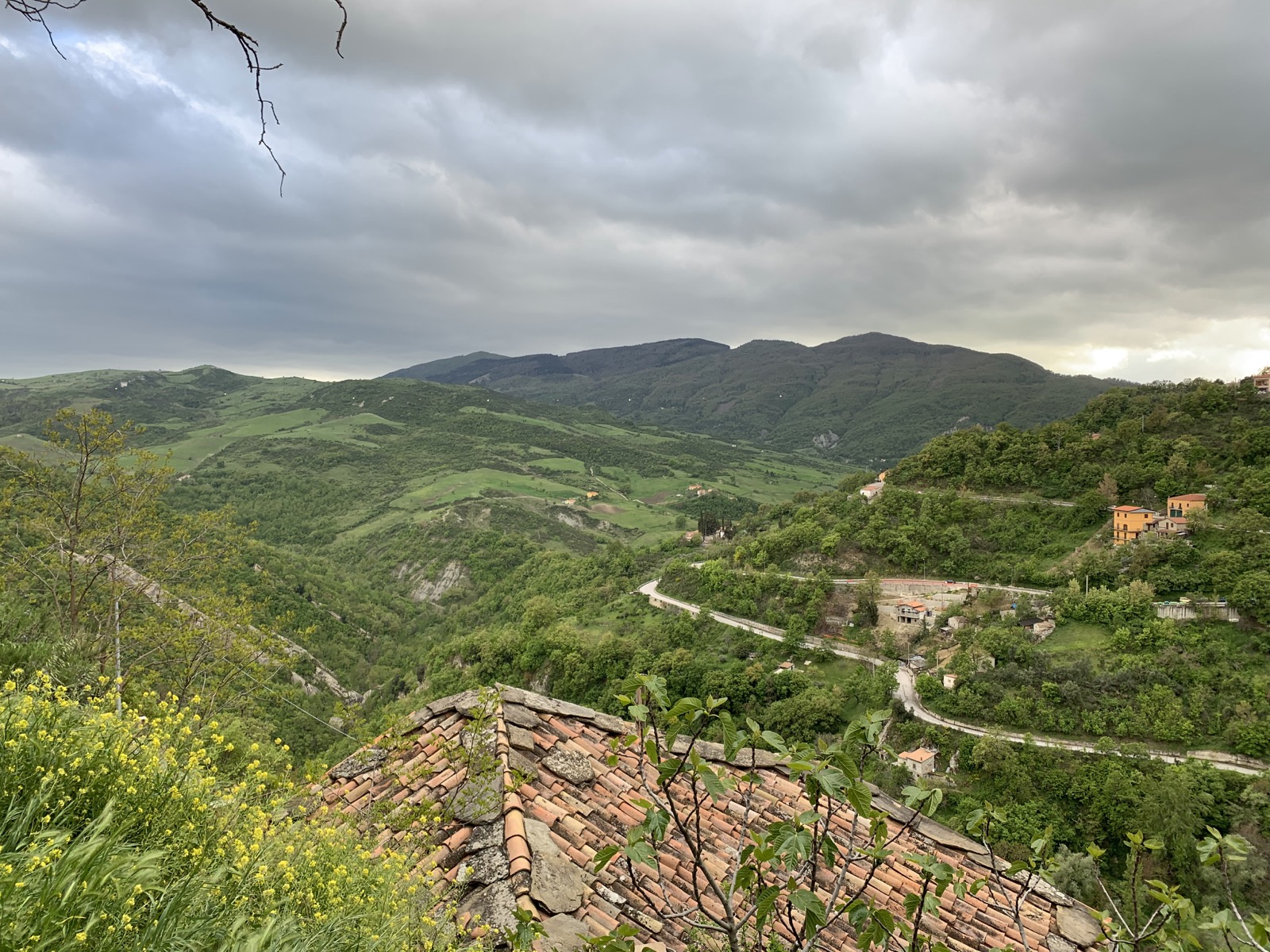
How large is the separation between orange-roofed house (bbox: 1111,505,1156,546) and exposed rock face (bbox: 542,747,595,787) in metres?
47.6

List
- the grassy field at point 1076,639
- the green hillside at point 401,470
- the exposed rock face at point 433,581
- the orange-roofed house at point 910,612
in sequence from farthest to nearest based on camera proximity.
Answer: the green hillside at point 401,470, the exposed rock face at point 433,581, the orange-roofed house at point 910,612, the grassy field at point 1076,639

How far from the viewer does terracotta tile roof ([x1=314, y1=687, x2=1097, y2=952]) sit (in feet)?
16.4

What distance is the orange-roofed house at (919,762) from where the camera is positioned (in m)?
31.3

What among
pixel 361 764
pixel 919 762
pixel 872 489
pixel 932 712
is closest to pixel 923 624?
pixel 932 712

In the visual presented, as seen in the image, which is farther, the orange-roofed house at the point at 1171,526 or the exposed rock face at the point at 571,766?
the orange-roofed house at the point at 1171,526

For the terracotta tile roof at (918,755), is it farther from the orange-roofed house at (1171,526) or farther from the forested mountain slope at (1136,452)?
the forested mountain slope at (1136,452)

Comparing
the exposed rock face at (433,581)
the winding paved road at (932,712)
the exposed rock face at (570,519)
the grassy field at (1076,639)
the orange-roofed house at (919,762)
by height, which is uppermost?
the grassy field at (1076,639)

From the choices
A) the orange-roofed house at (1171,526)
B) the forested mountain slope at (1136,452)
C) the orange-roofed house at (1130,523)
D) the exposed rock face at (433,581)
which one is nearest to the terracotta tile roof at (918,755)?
the orange-roofed house at (1130,523)

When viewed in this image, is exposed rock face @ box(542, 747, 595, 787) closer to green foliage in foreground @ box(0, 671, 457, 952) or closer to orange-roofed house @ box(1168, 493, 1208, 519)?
green foliage in foreground @ box(0, 671, 457, 952)

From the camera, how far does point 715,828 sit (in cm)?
681

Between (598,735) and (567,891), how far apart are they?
313cm

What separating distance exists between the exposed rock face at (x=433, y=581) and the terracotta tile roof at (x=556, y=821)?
8415 cm

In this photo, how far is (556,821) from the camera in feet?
19.7

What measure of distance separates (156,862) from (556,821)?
3397 millimetres
